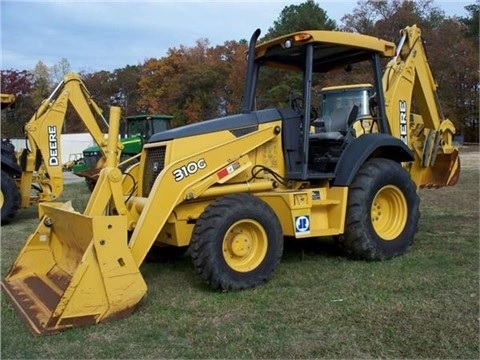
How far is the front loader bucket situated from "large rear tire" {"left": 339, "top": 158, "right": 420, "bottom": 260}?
247 cm

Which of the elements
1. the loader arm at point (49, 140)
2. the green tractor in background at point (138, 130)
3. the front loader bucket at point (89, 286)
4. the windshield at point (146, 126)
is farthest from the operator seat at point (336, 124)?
the windshield at point (146, 126)

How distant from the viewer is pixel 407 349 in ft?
12.2

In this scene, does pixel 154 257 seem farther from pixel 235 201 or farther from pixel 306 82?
pixel 306 82

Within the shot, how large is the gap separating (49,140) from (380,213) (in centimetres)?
689

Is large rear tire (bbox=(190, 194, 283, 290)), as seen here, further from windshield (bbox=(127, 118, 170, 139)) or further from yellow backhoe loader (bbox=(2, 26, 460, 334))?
windshield (bbox=(127, 118, 170, 139))

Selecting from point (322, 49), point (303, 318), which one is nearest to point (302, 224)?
point (303, 318)

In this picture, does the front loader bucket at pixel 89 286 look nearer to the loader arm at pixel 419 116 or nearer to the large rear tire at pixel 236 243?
the large rear tire at pixel 236 243

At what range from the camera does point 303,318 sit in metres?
4.35

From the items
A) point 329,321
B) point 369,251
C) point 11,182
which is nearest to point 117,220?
point 329,321

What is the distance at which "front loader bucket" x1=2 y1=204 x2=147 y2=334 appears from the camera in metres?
4.24

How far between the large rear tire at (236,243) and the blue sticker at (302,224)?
1.24 feet

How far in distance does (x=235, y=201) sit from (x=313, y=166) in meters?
1.58

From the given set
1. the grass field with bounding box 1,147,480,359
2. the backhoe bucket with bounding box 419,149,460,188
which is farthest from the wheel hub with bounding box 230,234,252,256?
the backhoe bucket with bounding box 419,149,460,188

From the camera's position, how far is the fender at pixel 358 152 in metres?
5.94
